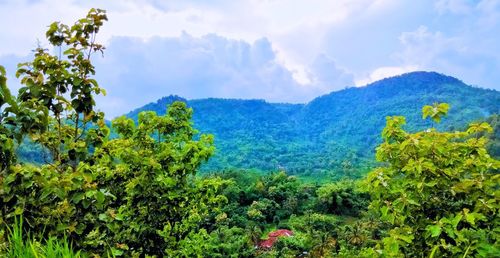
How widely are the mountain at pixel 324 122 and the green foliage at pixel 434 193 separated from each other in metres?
90.2

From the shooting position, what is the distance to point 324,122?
184m

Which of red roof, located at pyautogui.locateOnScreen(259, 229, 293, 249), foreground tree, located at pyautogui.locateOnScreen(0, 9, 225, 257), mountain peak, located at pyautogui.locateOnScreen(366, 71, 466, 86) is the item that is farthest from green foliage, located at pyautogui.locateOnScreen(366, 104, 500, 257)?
mountain peak, located at pyautogui.locateOnScreen(366, 71, 466, 86)

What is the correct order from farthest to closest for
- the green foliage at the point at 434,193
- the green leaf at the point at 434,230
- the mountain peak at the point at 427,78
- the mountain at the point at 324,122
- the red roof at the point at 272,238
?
the mountain peak at the point at 427,78
the mountain at the point at 324,122
the red roof at the point at 272,238
the green foliage at the point at 434,193
the green leaf at the point at 434,230

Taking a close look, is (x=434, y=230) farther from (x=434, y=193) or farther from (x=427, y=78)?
(x=427, y=78)

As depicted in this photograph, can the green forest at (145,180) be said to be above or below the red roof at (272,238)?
above

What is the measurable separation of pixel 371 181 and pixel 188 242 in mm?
4203

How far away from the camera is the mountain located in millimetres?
118688

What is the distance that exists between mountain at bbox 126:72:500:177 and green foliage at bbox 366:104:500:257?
90198 mm

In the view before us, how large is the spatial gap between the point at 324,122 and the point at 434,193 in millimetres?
180657

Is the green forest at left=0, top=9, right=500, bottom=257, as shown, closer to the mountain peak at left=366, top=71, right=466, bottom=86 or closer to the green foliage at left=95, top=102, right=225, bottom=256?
the green foliage at left=95, top=102, right=225, bottom=256

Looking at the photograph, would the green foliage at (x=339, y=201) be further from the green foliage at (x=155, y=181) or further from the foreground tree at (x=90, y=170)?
the green foliage at (x=155, y=181)

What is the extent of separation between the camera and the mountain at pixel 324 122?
119m

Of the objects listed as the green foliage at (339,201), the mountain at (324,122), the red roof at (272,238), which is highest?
the mountain at (324,122)

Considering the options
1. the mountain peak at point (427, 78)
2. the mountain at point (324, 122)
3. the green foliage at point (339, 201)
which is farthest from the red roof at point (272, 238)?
the mountain peak at point (427, 78)
